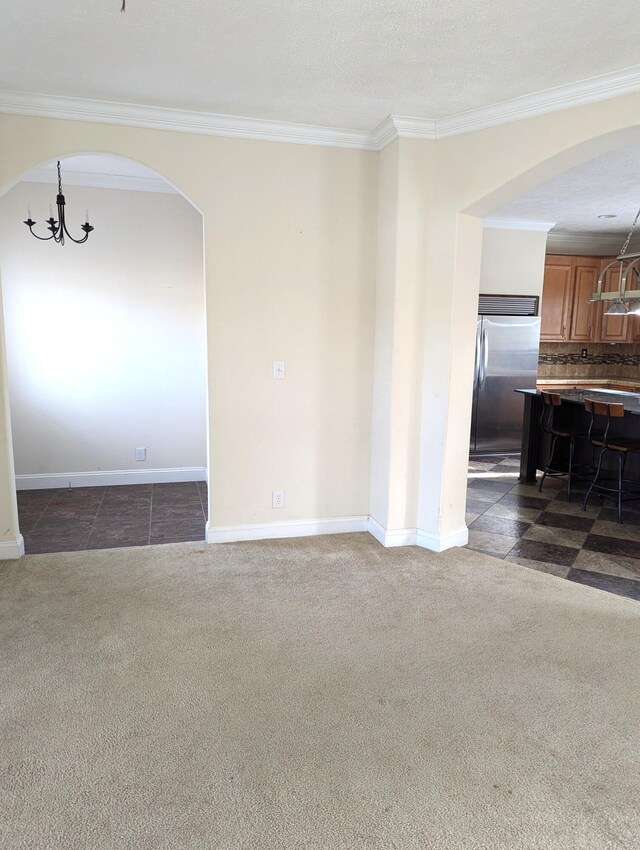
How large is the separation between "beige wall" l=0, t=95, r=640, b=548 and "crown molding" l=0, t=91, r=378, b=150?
2.0 inches

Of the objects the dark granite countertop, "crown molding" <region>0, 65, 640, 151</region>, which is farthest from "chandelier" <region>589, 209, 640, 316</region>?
"crown molding" <region>0, 65, 640, 151</region>

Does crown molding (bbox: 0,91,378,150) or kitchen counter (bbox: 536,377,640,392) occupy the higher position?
crown molding (bbox: 0,91,378,150)

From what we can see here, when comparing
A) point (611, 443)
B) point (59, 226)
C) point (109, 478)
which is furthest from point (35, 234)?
point (611, 443)

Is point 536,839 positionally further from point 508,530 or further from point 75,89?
point 75,89

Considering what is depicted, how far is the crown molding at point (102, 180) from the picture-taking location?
181 inches

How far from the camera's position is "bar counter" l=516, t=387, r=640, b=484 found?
486 centimetres

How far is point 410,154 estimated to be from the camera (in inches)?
136

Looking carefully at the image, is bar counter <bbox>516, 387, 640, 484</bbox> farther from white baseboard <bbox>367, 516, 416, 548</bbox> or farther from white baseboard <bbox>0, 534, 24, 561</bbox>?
white baseboard <bbox>0, 534, 24, 561</bbox>

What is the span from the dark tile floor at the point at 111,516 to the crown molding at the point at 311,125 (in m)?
2.56

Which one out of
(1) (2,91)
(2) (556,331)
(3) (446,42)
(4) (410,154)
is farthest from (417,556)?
(2) (556,331)

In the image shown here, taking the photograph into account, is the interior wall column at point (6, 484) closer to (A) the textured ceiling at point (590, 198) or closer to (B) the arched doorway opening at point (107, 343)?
(B) the arched doorway opening at point (107, 343)

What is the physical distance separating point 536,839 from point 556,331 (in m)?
6.41

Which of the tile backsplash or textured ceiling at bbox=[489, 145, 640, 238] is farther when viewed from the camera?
the tile backsplash

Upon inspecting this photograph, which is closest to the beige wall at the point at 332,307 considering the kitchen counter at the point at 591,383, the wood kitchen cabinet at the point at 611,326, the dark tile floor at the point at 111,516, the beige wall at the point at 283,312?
the beige wall at the point at 283,312
